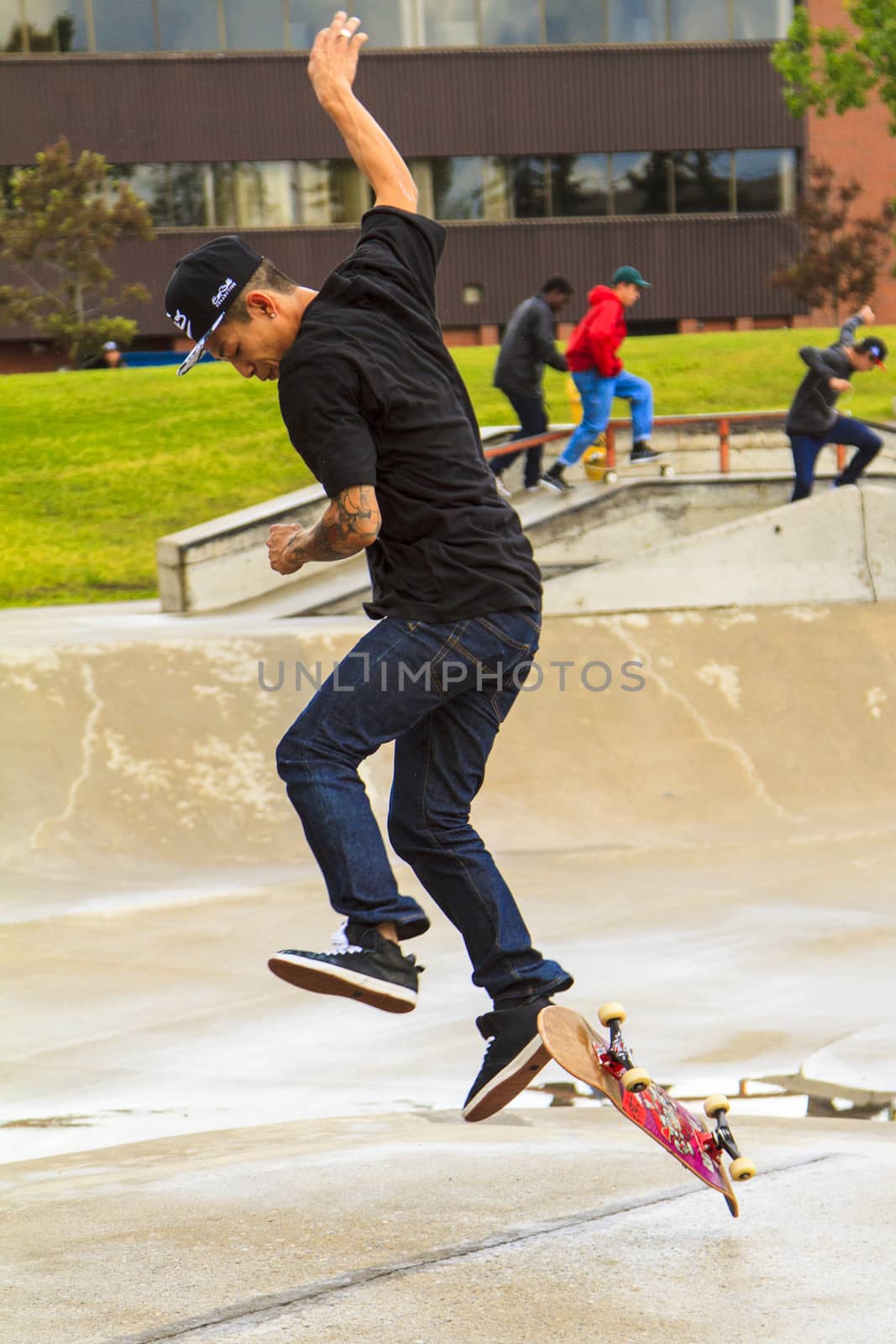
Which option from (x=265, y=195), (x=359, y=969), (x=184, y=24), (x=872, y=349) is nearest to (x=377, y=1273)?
(x=359, y=969)

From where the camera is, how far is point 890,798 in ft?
32.0

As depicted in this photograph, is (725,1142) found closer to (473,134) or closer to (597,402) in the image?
(597,402)

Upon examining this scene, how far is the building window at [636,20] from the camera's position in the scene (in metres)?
35.5

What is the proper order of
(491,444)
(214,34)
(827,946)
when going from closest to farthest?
(827,946) → (491,444) → (214,34)

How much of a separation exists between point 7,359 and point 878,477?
1072 inches

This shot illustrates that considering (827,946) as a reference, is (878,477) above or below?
above

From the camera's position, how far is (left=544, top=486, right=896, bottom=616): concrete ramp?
11.9 metres

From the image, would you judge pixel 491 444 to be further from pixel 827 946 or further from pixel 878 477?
pixel 827 946

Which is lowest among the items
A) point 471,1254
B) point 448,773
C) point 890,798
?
point 890,798

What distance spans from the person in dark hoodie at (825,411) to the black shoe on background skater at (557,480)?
85.7 inches

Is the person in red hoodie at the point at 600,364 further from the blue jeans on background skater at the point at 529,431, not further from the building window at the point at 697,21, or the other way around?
the building window at the point at 697,21

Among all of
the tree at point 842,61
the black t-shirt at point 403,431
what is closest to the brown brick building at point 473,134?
the tree at point 842,61

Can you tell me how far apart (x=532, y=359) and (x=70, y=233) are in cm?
1684

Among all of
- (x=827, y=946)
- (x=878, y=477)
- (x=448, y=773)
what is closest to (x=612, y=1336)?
(x=448, y=773)
